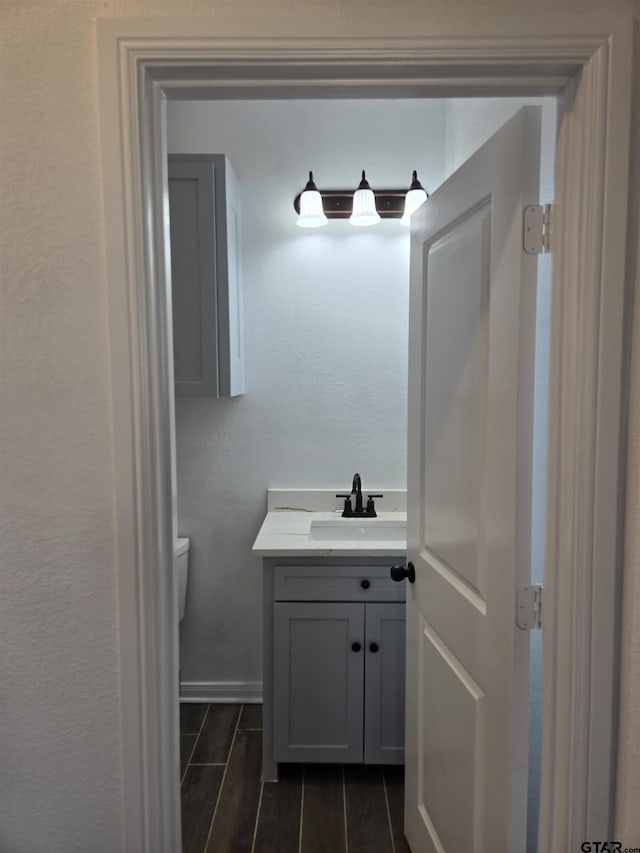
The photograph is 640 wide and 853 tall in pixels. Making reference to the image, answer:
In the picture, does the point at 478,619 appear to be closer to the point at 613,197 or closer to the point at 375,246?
the point at 613,197

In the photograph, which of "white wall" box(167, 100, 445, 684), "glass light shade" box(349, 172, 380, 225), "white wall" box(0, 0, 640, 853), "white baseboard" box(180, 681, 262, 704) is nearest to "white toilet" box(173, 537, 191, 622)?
"white wall" box(167, 100, 445, 684)

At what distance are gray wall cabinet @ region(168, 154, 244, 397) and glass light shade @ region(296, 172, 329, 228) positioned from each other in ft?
1.09

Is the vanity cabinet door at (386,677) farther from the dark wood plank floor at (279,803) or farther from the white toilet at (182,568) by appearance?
the white toilet at (182,568)

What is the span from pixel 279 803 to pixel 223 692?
2.46 ft

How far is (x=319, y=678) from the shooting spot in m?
2.18

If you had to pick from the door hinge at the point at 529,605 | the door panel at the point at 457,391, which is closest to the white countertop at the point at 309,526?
the door panel at the point at 457,391

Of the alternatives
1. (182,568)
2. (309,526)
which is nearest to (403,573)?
(309,526)

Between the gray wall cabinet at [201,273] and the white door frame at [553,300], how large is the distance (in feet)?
3.68

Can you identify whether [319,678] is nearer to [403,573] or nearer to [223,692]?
[403,573]

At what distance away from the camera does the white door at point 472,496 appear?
1.15 meters

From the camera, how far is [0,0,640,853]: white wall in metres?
1.03

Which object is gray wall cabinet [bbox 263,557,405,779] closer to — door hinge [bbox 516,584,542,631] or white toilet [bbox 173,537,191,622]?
white toilet [bbox 173,537,191,622]

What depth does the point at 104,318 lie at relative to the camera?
107cm

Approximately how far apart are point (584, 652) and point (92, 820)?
0.97m
